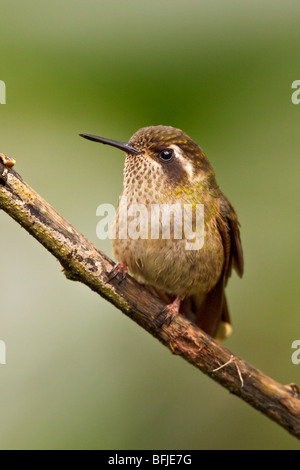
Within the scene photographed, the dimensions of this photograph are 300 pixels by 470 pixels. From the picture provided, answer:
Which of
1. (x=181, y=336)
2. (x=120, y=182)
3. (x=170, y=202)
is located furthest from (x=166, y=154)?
(x=181, y=336)

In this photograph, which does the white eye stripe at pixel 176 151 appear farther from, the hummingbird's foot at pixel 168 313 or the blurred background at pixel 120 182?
the hummingbird's foot at pixel 168 313

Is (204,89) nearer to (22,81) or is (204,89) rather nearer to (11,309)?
(22,81)

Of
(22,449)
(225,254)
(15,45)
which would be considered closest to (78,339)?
(22,449)
